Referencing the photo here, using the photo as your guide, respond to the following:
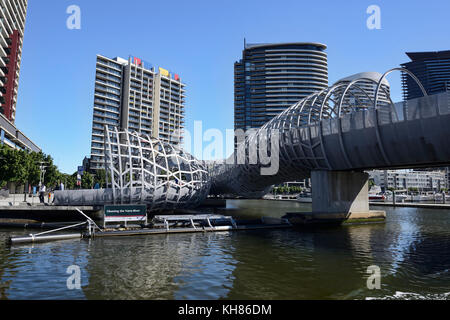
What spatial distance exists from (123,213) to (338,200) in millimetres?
23056

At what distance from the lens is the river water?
10.3m

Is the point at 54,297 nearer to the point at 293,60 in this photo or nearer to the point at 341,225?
the point at 341,225

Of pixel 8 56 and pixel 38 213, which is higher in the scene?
pixel 8 56

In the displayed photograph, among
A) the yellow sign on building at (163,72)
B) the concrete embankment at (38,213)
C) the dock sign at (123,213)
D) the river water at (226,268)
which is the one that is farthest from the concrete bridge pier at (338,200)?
the yellow sign on building at (163,72)

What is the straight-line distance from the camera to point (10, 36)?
269ft

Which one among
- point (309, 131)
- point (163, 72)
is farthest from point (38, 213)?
point (163, 72)

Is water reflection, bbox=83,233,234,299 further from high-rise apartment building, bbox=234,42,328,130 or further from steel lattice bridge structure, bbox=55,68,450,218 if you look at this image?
high-rise apartment building, bbox=234,42,328,130

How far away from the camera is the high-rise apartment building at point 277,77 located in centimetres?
17312

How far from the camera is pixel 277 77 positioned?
174125 mm

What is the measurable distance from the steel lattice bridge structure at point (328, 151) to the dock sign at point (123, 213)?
29.1 feet

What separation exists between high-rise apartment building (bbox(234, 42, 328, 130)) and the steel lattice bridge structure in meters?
130
